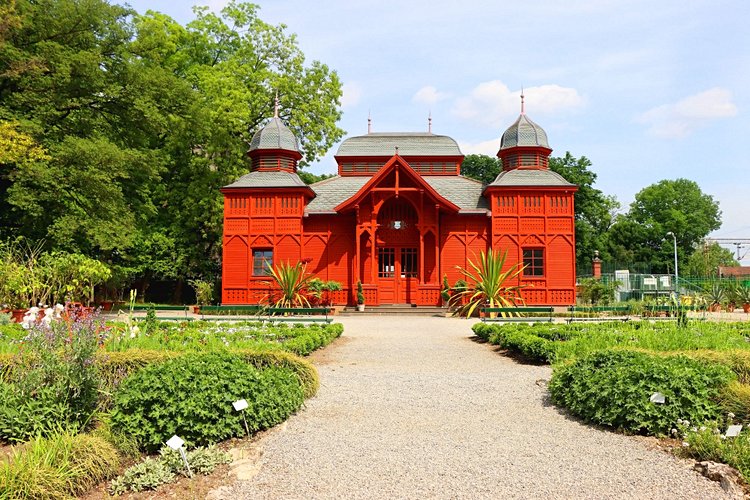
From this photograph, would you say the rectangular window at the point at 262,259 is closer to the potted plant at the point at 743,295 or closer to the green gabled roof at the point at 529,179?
the green gabled roof at the point at 529,179

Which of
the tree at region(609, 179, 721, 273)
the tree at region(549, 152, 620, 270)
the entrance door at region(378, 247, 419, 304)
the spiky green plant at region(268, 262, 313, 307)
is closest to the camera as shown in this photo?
the spiky green plant at region(268, 262, 313, 307)

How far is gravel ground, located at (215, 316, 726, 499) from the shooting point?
418 centimetres

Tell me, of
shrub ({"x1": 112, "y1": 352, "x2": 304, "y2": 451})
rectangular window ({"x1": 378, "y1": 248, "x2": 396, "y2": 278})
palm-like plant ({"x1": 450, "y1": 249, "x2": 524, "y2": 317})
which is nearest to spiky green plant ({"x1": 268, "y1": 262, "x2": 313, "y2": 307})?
rectangular window ({"x1": 378, "y1": 248, "x2": 396, "y2": 278})

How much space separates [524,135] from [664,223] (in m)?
40.2

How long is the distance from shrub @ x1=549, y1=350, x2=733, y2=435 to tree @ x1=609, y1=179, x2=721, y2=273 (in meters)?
48.9

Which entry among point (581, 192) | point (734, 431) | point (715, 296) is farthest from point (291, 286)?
point (581, 192)

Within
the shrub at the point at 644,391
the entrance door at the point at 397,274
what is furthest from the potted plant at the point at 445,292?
the shrub at the point at 644,391

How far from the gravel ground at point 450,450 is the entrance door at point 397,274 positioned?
14.5 meters

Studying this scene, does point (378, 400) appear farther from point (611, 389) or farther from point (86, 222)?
point (86, 222)

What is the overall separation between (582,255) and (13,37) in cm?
3754

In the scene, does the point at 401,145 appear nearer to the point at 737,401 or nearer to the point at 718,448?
the point at 737,401

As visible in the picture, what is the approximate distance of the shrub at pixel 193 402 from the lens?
4.92 meters

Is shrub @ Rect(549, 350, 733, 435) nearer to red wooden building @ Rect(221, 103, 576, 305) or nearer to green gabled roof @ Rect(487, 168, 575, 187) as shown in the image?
red wooden building @ Rect(221, 103, 576, 305)

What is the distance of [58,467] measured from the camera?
14.0ft
